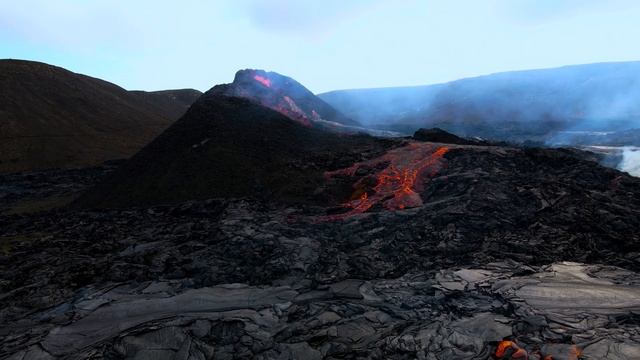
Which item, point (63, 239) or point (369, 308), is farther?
point (63, 239)

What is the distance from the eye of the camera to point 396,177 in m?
26.4

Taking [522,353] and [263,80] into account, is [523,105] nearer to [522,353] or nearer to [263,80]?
[263,80]

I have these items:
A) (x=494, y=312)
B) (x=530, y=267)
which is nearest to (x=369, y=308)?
(x=494, y=312)

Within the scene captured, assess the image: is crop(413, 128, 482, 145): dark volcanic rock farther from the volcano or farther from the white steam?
the white steam

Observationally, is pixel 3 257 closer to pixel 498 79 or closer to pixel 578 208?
pixel 578 208

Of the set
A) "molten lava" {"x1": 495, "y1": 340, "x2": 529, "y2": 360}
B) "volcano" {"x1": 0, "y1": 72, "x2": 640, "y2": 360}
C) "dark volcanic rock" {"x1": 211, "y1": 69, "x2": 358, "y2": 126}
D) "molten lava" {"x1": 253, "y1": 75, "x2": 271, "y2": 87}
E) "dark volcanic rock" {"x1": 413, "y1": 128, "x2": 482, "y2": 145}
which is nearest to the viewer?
"molten lava" {"x1": 495, "y1": 340, "x2": 529, "y2": 360}

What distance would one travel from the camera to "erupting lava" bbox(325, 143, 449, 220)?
77.7 feet

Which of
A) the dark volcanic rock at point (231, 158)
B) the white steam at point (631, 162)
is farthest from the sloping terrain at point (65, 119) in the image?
the white steam at point (631, 162)

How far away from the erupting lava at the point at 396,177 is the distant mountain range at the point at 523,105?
32.1 meters

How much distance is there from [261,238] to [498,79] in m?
108

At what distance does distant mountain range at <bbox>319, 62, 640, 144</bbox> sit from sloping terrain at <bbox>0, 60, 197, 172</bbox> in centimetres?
4749

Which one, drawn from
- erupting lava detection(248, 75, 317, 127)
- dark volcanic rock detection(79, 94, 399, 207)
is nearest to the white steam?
dark volcanic rock detection(79, 94, 399, 207)

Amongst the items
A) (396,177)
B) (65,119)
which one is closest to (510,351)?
(396,177)

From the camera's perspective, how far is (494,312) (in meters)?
14.1
